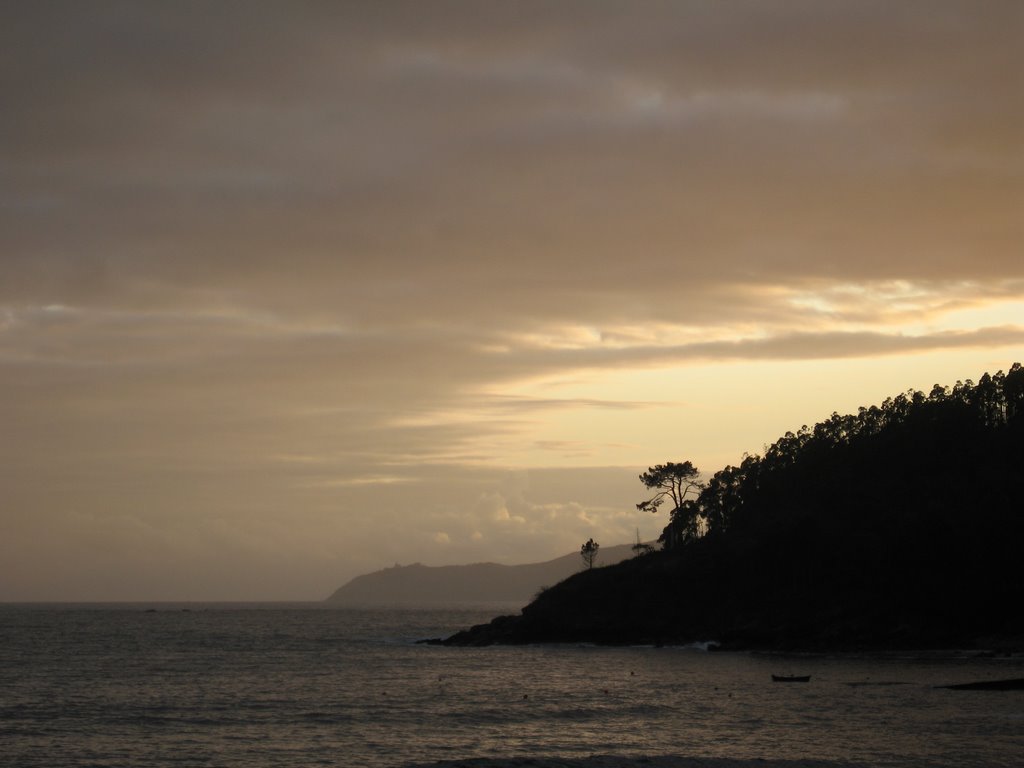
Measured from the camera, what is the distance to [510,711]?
226 feet

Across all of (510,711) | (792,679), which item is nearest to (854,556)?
(792,679)

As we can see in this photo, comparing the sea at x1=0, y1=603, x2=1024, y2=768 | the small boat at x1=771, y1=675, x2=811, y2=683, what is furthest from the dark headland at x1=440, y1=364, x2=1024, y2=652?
the small boat at x1=771, y1=675, x2=811, y2=683

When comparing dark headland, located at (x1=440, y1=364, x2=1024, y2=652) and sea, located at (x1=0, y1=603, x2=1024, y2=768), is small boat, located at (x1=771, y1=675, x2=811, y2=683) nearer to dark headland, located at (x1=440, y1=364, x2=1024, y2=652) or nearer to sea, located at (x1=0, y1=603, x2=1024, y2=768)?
sea, located at (x1=0, y1=603, x2=1024, y2=768)

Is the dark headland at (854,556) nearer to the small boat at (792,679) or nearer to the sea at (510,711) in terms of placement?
the sea at (510,711)

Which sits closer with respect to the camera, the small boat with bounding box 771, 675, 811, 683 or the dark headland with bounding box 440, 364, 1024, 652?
the small boat with bounding box 771, 675, 811, 683

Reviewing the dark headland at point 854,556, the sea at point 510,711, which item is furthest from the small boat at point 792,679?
the dark headland at point 854,556

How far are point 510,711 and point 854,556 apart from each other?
7881cm

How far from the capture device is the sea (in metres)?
51.3

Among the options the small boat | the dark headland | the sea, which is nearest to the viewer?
the sea

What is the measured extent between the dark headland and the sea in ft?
44.9

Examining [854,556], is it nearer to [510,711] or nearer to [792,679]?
[792,679]

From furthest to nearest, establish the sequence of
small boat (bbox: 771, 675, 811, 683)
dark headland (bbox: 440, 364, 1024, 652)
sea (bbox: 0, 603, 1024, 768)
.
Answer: dark headland (bbox: 440, 364, 1024, 652)
small boat (bbox: 771, 675, 811, 683)
sea (bbox: 0, 603, 1024, 768)

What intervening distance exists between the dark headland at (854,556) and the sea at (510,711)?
13.7m

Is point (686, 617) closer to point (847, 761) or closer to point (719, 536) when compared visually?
point (719, 536)
